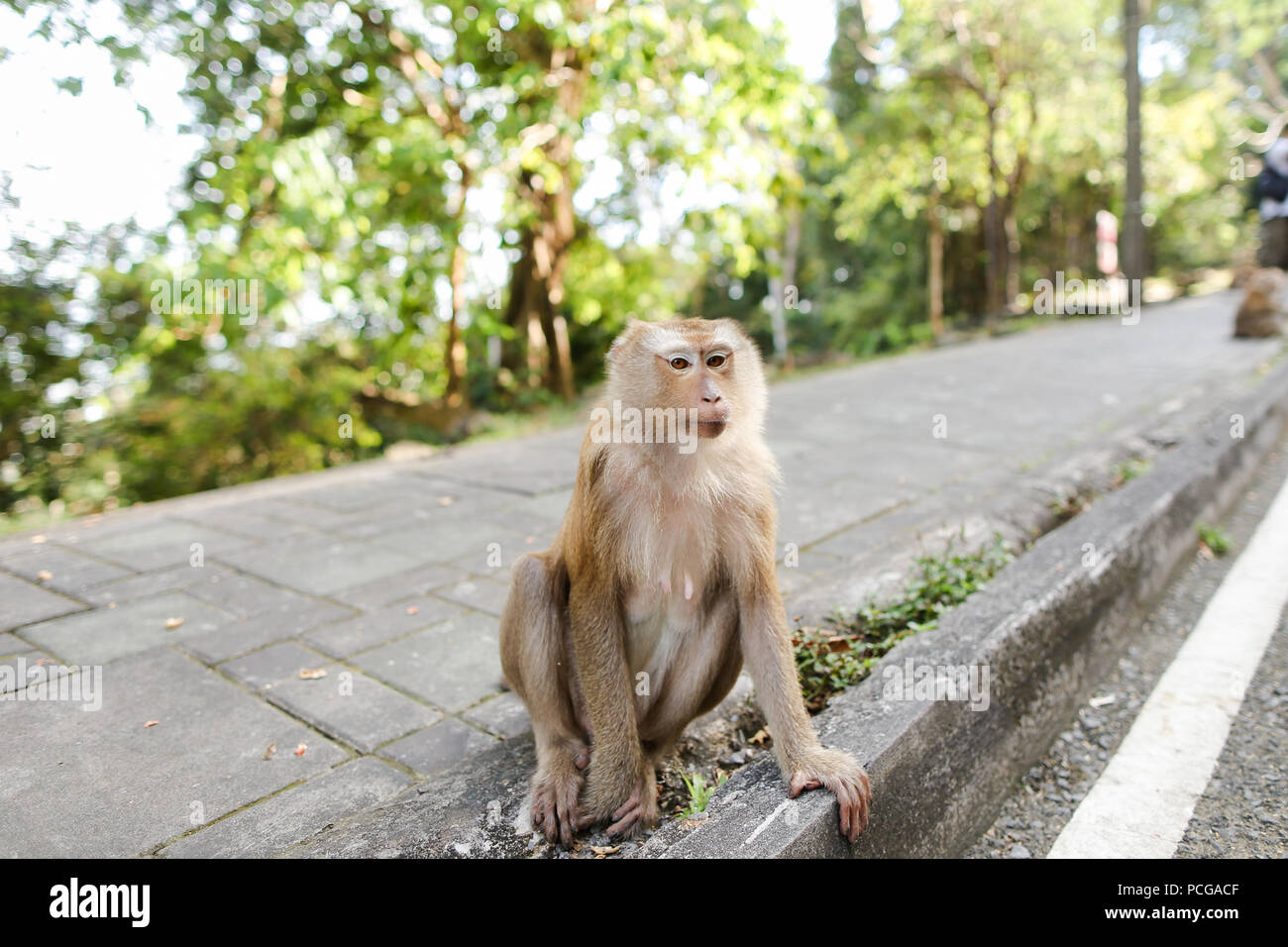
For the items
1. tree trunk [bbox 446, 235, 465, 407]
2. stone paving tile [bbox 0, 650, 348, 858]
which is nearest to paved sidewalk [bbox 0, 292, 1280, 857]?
stone paving tile [bbox 0, 650, 348, 858]

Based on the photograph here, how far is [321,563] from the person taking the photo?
4305 mm

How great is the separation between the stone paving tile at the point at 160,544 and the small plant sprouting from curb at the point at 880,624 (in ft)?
10.1

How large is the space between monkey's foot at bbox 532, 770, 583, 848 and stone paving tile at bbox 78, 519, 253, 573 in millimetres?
2946

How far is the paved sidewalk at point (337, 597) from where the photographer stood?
7.79 ft

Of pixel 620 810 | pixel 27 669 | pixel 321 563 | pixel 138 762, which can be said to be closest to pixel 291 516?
pixel 321 563

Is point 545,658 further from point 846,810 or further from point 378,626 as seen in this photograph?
point 378,626

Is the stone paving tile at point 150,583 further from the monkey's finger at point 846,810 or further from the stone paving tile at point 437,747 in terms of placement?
the monkey's finger at point 846,810

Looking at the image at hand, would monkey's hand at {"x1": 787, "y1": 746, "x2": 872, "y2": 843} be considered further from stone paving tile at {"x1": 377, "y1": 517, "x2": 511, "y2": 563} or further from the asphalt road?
stone paving tile at {"x1": 377, "y1": 517, "x2": 511, "y2": 563}

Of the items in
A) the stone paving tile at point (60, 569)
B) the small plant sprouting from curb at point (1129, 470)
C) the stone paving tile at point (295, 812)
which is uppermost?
the small plant sprouting from curb at point (1129, 470)

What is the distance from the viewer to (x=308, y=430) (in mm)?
9977

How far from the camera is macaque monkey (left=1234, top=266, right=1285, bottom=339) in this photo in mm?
10258

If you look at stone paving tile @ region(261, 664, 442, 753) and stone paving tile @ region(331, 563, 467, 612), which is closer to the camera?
stone paving tile @ region(261, 664, 442, 753)

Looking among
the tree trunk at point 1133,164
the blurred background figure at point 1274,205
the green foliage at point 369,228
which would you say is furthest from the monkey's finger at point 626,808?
the blurred background figure at point 1274,205
